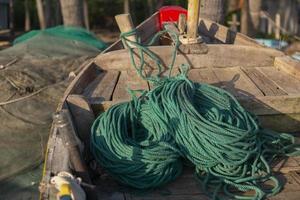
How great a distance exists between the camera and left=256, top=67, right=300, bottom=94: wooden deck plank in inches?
143

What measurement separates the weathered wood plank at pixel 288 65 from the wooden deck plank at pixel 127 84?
4.37 feet

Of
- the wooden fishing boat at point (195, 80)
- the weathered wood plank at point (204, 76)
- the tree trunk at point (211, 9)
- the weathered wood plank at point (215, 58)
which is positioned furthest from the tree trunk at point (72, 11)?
the weathered wood plank at point (204, 76)

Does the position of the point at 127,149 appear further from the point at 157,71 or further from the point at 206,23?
the point at 206,23

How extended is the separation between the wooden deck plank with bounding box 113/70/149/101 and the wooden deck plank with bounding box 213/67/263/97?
2.29 feet

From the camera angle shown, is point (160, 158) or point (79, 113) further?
point (79, 113)

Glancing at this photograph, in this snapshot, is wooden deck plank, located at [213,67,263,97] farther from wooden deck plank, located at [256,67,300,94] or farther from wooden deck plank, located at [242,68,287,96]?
wooden deck plank, located at [256,67,300,94]

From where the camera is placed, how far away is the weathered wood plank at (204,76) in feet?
12.6

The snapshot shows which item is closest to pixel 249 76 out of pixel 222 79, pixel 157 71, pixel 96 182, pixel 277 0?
pixel 222 79

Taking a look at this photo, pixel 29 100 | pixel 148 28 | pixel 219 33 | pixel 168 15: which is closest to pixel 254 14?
pixel 168 15

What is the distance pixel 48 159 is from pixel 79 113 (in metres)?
0.64

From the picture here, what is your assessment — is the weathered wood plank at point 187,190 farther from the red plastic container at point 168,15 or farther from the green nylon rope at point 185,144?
the red plastic container at point 168,15

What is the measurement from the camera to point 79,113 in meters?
3.05

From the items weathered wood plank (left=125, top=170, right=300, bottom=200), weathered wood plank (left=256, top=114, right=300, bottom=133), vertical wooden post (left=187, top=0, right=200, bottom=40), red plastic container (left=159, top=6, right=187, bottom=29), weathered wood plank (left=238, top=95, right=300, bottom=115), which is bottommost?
weathered wood plank (left=125, top=170, right=300, bottom=200)

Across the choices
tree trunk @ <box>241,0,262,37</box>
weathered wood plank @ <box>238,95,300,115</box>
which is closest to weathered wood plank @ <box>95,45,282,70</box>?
weathered wood plank @ <box>238,95,300,115</box>
